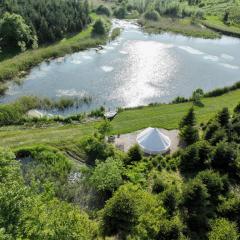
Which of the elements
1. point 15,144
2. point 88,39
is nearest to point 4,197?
point 15,144

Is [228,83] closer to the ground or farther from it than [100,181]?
closer to the ground

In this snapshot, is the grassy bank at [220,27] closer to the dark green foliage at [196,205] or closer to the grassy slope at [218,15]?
the grassy slope at [218,15]

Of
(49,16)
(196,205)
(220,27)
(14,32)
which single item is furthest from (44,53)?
(220,27)

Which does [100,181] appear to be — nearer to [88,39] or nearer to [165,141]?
[165,141]

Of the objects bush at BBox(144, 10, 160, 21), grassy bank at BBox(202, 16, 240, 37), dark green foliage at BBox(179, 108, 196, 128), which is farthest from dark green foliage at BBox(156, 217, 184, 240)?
bush at BBox(144, 10, 160, 21)

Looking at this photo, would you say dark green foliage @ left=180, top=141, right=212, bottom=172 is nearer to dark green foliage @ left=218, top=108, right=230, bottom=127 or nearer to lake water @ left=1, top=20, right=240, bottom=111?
dark green foliage @ left=218, top=108, right=230, bottom=127

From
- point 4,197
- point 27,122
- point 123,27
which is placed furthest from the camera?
point 123,27

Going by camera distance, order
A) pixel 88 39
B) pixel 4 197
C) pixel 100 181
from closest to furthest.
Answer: pixel 4 197
pixel 100 181
pixel 88 39

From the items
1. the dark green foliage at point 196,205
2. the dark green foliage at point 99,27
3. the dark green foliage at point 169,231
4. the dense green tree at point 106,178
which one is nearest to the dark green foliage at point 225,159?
the dark green foliage at point 196,205

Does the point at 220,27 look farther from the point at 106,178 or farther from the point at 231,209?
the point at 231,209
